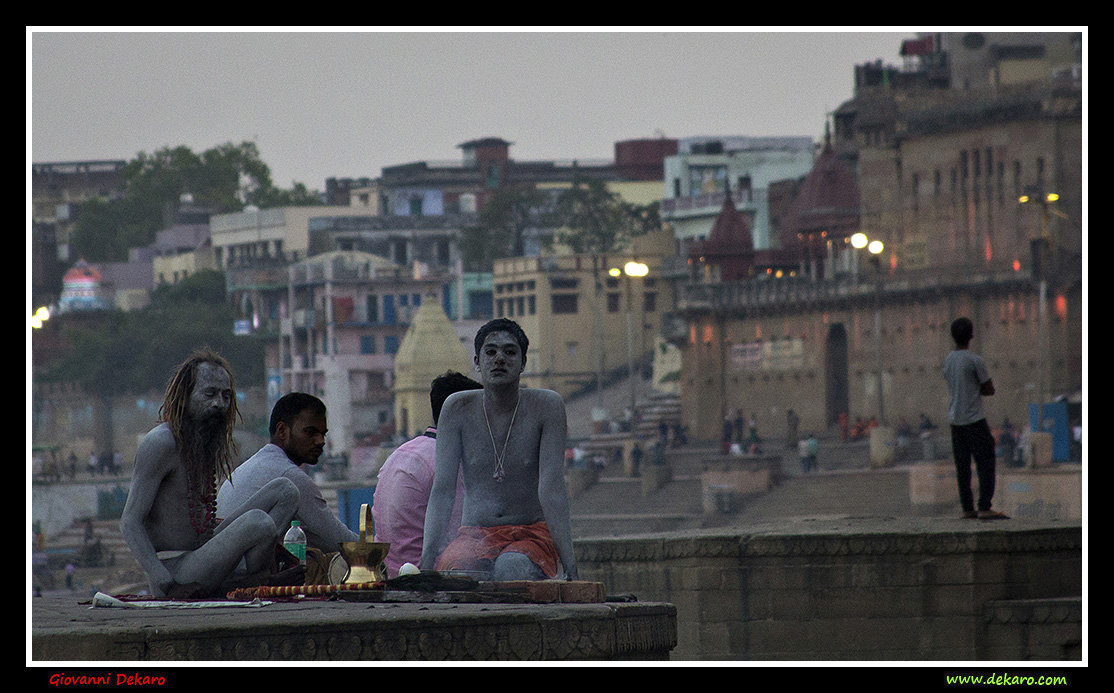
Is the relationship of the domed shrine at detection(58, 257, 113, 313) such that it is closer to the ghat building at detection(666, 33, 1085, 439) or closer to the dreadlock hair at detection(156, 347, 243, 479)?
the ghat building at detection(666, 33, 1085, 439)

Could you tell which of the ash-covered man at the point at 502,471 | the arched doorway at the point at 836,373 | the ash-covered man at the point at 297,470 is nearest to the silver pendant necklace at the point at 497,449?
the ash-covered man at the point at 502,471

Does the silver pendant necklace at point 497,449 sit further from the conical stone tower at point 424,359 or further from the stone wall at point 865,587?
the conical stone tower at point 424,359

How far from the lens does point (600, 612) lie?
735cm

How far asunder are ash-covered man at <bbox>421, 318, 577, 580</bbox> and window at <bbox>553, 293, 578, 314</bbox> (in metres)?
70.3

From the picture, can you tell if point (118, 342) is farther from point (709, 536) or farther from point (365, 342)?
point (709, 536)

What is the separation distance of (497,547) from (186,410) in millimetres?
1312

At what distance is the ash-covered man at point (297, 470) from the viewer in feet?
28.4

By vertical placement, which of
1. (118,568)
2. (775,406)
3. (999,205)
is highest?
(999,205)

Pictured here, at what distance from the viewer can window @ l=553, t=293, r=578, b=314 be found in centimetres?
7888

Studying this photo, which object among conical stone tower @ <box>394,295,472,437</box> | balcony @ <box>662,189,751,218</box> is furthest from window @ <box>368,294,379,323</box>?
balcony @ <box>662,189,751,218</box>

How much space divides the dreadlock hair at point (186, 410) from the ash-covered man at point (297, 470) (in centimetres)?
48

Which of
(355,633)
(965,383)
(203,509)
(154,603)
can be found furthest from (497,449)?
(965,383)

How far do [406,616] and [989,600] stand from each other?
5.68 meters
